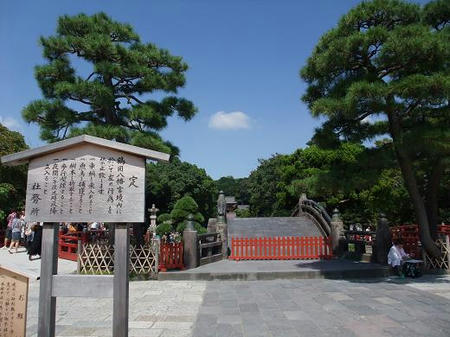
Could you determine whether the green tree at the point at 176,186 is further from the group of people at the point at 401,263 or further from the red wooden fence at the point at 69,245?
the group of people at the point at 401,263

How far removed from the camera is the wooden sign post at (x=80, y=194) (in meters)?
4.94

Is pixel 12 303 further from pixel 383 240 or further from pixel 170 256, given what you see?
pixel 383 240

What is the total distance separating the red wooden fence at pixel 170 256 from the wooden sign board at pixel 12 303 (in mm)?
Answer: 6752

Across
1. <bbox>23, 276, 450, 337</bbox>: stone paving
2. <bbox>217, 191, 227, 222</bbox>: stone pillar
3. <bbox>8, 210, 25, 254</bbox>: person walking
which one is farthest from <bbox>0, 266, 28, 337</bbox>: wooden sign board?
<bbox>8, 210, 25, 254</bbox>: person walking

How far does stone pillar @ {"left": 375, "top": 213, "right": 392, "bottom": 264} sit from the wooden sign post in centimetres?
943

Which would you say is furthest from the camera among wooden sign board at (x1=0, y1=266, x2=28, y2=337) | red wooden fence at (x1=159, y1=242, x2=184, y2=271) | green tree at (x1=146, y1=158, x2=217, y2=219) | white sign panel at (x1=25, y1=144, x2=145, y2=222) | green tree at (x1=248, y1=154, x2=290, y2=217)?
green tree at (x1=248, y1=154, x2=290, y2=217)

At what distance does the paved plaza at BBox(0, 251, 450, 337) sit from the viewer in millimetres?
5965

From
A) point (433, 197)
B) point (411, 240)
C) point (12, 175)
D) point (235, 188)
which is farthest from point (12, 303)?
point (235, 188)

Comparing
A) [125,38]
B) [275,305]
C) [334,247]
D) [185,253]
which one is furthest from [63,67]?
[334,247]

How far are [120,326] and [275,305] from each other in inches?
150

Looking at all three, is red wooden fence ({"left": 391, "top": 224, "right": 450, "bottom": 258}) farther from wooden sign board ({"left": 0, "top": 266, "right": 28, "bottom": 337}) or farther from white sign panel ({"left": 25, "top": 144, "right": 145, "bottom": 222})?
Result: wooden sign board ({"left": 0, "top": 266, "right": 28, "bottom": 337})

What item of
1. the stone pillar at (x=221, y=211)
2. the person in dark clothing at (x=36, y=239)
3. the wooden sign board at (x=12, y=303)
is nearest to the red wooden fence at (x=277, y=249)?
the stone pillar at (x=221, y=211)

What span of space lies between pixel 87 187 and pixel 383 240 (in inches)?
406

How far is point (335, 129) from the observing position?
1111 cm
